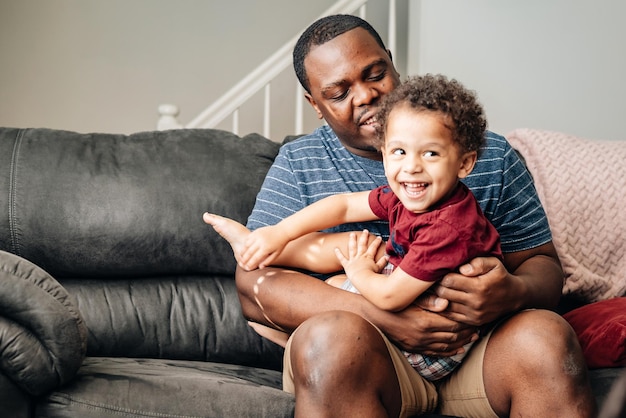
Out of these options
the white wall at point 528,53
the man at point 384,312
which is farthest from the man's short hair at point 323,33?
the white wall at point 528,53

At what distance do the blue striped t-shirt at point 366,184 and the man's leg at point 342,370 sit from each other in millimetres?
414

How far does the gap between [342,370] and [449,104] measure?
50cm

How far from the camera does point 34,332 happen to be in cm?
148

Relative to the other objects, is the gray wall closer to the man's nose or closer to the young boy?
the man's nose

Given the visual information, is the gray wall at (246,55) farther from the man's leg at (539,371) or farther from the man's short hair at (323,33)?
the man's leg at (539,371)

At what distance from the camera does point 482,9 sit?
10.1ft

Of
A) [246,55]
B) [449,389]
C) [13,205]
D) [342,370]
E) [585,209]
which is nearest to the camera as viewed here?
[342,370]

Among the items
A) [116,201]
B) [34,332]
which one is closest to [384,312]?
[34,332]

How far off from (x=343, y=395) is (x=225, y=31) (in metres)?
2.84

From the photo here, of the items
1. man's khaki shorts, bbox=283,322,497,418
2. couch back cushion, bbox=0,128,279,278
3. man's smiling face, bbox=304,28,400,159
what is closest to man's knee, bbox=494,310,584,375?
man's khaki shorts, bbox=283,322,497,418

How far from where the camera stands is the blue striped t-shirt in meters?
1.81

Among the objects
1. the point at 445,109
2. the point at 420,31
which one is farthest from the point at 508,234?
the point at 420,31

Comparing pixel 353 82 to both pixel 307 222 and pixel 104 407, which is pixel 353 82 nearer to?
pixel 307 222

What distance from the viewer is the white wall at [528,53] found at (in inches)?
121
